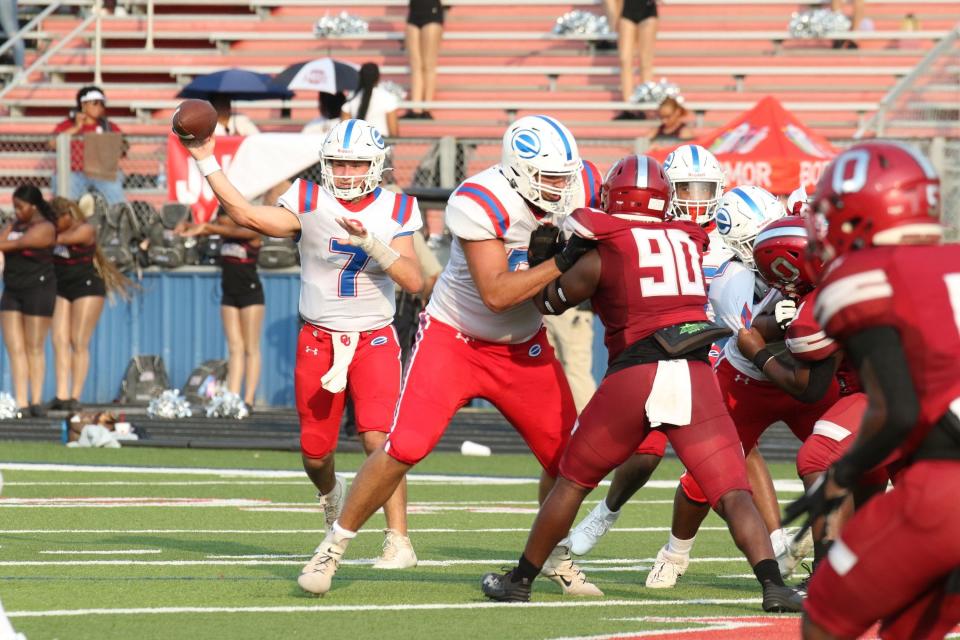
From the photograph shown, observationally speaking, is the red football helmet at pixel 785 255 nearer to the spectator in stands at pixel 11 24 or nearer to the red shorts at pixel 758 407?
the red shorts at pixel 758 407

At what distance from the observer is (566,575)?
21.2 feet

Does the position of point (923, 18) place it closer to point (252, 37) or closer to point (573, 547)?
point (252, 37)

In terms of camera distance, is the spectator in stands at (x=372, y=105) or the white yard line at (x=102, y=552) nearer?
the white yard line at (x=102, y=552)

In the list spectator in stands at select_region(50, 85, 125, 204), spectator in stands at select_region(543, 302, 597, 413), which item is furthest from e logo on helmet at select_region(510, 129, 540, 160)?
spectator in stands at select_region(50, 85, 125, 204)

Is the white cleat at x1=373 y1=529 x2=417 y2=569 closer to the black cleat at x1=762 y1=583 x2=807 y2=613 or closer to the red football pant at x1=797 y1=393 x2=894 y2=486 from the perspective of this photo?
the red football pant at x1=797 y1=393 x2=894 y2=486

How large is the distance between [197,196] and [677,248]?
10.7 meters

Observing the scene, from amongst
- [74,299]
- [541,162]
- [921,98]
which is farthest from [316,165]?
[541,162]

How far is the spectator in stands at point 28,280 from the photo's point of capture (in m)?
15.0

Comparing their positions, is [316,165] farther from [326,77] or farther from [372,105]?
[326,77]

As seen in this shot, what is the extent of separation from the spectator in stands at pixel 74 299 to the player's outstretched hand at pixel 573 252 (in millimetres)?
9885

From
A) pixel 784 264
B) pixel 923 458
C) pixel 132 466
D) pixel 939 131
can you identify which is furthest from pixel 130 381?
pixel 923 458

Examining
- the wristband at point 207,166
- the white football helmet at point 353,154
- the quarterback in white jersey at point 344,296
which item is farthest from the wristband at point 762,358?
the wristband at point 207,166

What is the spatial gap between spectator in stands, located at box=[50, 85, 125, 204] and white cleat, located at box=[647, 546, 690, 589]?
11.1 m

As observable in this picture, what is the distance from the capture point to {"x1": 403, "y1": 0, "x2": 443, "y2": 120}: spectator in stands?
63.1 feet
